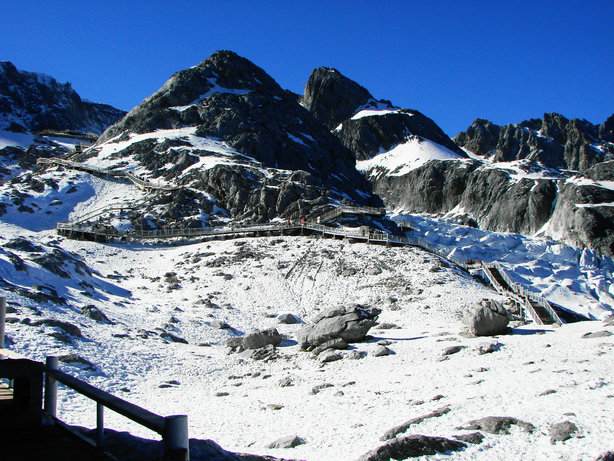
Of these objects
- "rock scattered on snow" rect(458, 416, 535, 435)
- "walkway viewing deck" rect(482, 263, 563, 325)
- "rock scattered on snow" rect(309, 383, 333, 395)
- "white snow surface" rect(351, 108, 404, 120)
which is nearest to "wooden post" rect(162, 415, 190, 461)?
"rock scattered on snow" rect(458, 416, 535, 435)

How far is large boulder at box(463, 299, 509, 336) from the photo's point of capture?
75.7ft

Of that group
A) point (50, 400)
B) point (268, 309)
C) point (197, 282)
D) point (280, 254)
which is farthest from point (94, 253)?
point (50, 400)

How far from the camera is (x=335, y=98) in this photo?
186m

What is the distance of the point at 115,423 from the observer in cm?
1304

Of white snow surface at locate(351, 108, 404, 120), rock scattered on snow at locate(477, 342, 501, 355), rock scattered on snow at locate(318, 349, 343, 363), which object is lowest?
rock scattered on snow at locate(318, 349, 343, 363)

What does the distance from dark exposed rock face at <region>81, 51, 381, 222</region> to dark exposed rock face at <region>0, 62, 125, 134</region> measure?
2225 inches

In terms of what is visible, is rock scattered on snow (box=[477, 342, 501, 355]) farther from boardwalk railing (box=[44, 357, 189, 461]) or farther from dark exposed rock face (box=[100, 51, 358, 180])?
dark exposed rock face (box=[100, 51, 358, 180])

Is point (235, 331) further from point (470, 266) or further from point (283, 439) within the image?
point (470, 266)

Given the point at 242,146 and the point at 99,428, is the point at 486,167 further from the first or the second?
the point at 99,428

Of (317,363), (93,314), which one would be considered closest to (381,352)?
(317,363)

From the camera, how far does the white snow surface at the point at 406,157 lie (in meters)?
148

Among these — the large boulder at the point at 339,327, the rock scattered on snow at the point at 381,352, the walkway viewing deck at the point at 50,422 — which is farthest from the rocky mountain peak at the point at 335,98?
the walkway viewing deck at the point at 50,422

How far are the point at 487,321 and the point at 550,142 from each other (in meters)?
183

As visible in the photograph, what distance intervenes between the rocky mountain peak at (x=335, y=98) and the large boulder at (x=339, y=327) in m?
163
